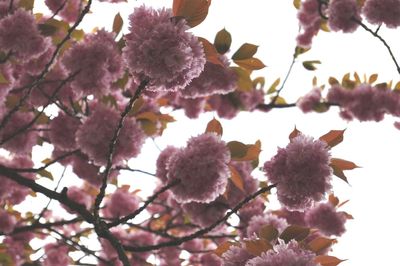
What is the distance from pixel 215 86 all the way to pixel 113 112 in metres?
0.73

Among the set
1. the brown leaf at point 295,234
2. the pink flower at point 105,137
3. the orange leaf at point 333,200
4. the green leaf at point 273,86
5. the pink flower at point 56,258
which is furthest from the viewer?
the green leaf at point 273,86

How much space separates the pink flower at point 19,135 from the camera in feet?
11.4

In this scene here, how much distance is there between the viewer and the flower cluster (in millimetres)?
5441

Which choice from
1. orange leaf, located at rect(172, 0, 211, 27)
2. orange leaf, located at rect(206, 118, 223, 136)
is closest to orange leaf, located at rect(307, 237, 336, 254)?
orange leaf, located at rect(206, 118, 223, 136)

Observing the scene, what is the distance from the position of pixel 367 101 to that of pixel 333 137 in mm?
3844

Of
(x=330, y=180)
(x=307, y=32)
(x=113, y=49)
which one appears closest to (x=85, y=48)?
(x=113, y=49)

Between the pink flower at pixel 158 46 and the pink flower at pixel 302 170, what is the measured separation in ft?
1.74

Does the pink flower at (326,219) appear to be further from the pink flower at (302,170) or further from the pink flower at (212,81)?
the pink flower at (302,170)

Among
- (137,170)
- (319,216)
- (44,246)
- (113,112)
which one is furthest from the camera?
(44,246)

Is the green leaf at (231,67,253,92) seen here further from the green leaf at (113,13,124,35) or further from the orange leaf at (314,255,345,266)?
the orange leaf at (314,255,345,266)

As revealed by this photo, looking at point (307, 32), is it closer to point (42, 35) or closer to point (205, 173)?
point (42, 35)

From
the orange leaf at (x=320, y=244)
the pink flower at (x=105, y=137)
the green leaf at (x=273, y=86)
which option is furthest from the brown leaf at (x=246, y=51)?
the green leaf at (x=273, y=86)

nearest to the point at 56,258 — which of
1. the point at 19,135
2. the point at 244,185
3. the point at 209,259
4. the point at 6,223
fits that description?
the point at 6,223

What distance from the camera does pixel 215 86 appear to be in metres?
3.17
